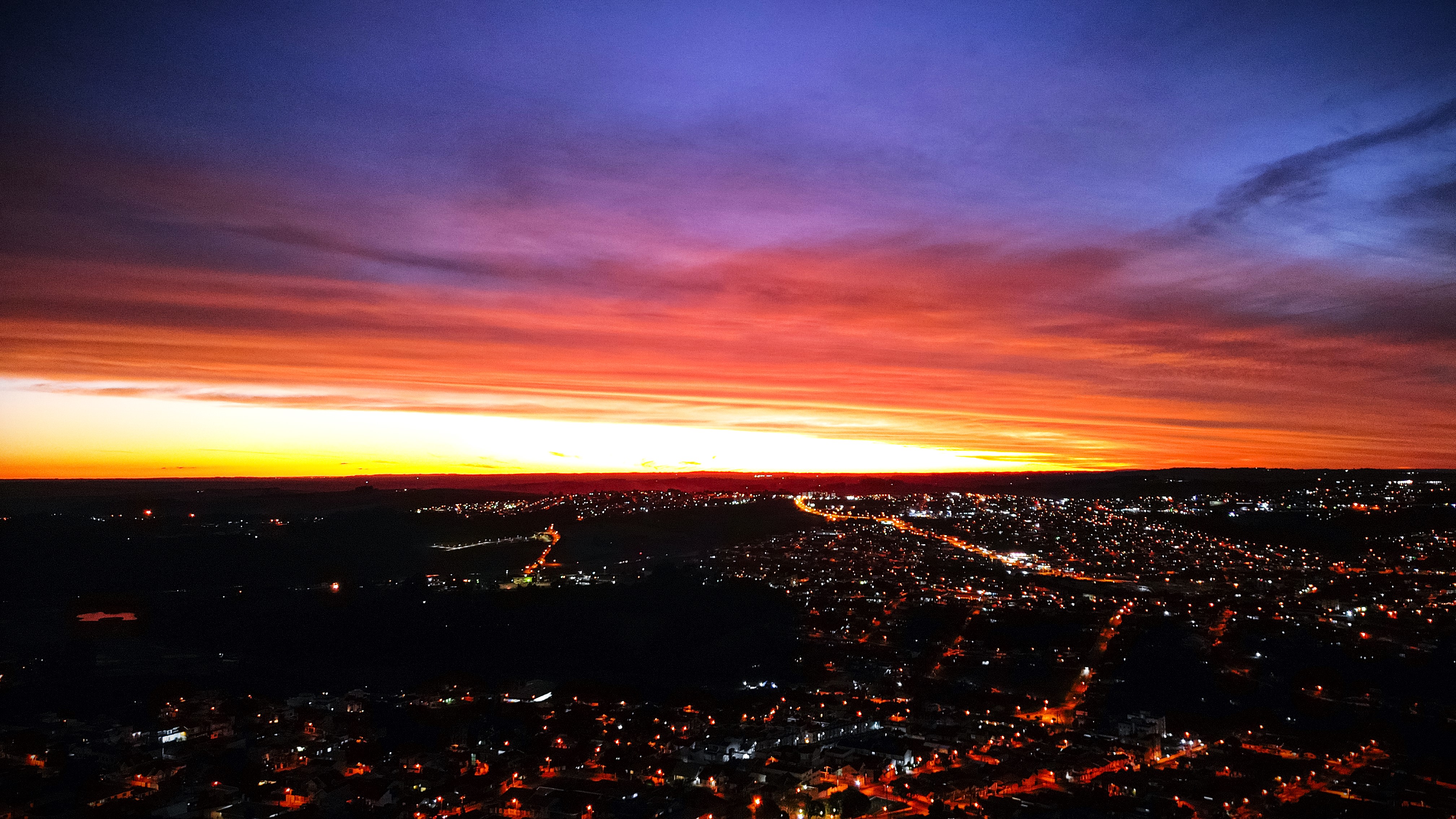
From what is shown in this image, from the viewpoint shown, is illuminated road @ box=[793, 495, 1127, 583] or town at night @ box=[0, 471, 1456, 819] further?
illuminated road @ box=[793, 495, 1127, 583]

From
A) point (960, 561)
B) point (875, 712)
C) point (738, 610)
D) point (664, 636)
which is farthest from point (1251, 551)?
point (875, 712)

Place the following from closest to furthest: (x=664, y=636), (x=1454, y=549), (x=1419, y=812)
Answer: (x=1419, y=812)
(x=664, y=636)
(x=1454, y=549)

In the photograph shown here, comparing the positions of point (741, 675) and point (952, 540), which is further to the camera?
point (952, 540)

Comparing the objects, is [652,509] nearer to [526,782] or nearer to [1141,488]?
[1141,488]

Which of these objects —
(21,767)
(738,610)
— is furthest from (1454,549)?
(21,767)

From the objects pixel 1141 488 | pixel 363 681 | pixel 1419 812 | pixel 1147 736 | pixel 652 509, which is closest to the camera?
pixel 1419 812

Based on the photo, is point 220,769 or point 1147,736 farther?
point 1147,736

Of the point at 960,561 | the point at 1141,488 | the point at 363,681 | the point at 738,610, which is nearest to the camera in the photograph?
the point at 363,681

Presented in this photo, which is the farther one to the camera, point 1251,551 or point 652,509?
point 652,509

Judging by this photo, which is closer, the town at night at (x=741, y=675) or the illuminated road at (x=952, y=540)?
the town at night at (x=741, y=675)

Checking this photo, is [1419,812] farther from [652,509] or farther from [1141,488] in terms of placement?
[1141,488]
